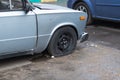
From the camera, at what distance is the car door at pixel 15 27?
4.90m

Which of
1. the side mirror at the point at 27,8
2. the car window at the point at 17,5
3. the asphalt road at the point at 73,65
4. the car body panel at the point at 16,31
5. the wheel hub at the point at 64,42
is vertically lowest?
the asphalt road at the point at 73,65

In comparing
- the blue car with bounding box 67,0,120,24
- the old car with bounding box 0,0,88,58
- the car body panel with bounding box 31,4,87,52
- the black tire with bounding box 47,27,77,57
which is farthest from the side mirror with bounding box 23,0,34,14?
the blue car with bounding box 67,0,120,24

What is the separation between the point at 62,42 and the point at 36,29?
91 centimetres

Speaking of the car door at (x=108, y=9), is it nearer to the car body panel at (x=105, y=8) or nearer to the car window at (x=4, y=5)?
the car body panel at (x=105, y=8)

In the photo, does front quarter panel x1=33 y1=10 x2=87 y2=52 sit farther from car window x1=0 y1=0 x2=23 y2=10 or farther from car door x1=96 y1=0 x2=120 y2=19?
car door x1=96 y1=0 x2=120 y2=19

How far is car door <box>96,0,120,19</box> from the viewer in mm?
8206

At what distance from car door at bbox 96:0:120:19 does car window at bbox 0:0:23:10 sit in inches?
153

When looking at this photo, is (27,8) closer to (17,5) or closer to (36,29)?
(17,5)

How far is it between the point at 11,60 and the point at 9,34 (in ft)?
2.95

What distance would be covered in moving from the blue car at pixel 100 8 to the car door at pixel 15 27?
12.4 ft

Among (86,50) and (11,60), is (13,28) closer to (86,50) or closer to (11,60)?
(11,60)

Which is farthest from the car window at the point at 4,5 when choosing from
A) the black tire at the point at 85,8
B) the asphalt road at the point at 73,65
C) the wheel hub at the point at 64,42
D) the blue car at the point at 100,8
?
the black tire at the point at 85,8

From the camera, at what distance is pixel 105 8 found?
857cm

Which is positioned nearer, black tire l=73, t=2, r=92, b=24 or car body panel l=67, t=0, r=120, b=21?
car body panel l=67, t=0, r=120, b=21
